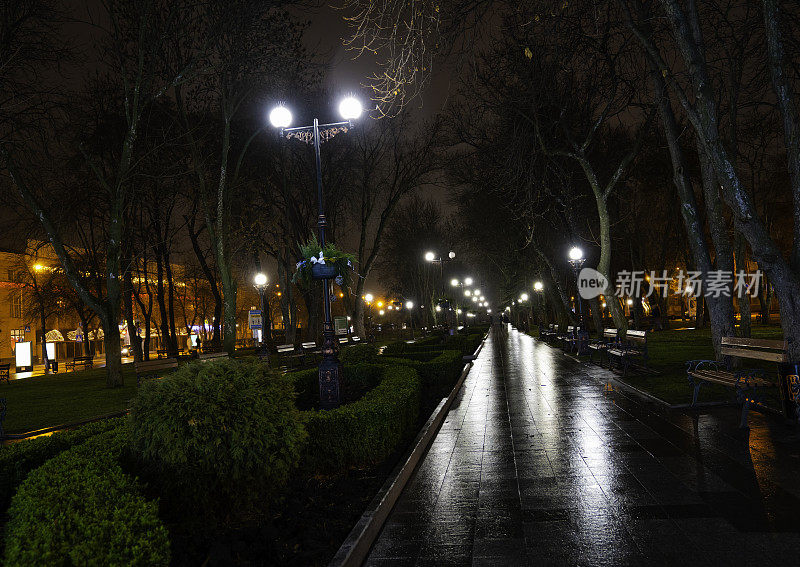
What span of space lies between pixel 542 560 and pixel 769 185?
3357cm

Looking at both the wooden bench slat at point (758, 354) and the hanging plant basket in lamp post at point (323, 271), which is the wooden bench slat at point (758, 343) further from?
A: the hanging plant basket in lamp post at point (323, 271)

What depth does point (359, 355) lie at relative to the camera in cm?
1277

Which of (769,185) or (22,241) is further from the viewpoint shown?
(769,185)

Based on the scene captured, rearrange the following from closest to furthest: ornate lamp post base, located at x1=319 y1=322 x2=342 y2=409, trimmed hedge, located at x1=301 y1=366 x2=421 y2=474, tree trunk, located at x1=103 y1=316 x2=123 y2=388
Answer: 1. trimmed hedge, located at x1=301 y1=366 x2=421 y2=474
2. ornate lamp post base, located at x1=319 y1=322 x2=342 y2=409
3. tree trunk, located at x1=103 y1=316 x2=123 y2=388

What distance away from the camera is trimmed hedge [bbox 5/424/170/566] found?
8.57 ft

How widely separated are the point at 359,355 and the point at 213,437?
8497 mm

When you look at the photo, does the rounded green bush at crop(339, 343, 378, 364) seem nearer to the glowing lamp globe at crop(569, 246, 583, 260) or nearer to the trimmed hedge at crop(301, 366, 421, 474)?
the trimmed hedge at crop(301, 366, 421, 474)

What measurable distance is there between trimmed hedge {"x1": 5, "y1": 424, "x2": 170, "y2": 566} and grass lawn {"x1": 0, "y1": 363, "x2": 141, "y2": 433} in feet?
30.9

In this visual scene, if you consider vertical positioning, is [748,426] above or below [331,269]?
below

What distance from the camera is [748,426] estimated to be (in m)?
7.27

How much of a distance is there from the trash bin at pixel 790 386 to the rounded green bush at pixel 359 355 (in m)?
8.04

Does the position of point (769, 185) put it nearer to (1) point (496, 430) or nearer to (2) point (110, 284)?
(1) point (496, 430)

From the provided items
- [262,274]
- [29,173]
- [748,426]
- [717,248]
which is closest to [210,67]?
[29,173]

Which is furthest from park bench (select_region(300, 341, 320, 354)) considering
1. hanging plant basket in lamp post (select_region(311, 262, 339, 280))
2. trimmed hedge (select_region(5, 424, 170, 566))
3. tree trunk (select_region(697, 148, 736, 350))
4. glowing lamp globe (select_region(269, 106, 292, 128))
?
trimmed hedge (select_region(5, 424, 170, 566))
